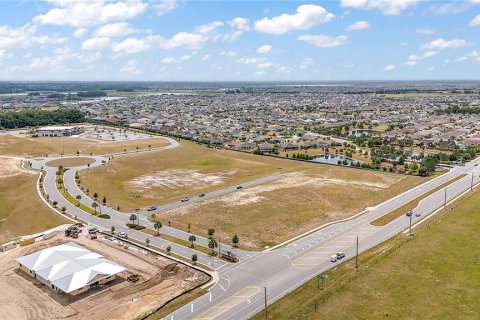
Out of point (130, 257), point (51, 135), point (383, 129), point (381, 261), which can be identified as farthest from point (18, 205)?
point (383, 129)

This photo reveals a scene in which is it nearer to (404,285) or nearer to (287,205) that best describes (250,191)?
(287,205)

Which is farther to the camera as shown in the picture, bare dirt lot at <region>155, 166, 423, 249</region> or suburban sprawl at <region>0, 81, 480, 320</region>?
bare dirt lot at <region>155, 166, 423, 249</region>

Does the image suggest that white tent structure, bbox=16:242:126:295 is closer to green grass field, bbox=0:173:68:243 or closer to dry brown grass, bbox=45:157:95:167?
green grass field, bbox=0:173:68:243

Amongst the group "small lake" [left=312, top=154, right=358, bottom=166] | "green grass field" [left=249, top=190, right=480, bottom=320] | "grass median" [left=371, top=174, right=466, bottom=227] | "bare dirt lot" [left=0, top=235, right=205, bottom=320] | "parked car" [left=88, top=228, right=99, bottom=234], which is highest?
"small lake" [left=312, top=154, right=358, bottom=166]

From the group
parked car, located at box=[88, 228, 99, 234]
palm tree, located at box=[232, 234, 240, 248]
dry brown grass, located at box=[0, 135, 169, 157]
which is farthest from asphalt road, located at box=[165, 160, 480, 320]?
dry brown grass, located at box=[0, 135, 169, 157]

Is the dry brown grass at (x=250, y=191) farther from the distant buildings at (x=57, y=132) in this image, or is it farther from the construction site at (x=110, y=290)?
the distant buildings at (x=57, y=132)

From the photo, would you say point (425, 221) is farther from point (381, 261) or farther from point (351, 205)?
point (381, 261)

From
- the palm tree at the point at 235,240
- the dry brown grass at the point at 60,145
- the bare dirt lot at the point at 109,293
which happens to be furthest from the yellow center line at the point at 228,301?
the dry brown grass at the point at 60,145
